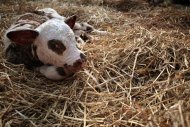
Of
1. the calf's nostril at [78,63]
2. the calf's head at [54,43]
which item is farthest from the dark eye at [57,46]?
the calf's nostril at [78,63]

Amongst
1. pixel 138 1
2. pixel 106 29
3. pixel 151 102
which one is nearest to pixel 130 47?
pixel 151 102

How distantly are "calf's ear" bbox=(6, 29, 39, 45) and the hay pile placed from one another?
27 centimetres

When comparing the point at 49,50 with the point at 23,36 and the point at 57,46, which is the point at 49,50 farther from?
the point at 23,36

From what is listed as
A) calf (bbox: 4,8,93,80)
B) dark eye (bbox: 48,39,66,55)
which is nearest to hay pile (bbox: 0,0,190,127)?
calf (bbox: 4,8,93,80)

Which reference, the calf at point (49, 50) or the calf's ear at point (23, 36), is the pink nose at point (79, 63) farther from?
the calf's ear at point (23, 36)

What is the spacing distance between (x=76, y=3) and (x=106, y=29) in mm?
1789

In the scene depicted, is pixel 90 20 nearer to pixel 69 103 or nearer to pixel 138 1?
pixel 138 1

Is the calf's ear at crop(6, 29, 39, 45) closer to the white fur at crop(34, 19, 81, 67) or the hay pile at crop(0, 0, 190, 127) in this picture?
the white fur at crop(34, 19, 81, 67)

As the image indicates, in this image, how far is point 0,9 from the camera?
5859 mm

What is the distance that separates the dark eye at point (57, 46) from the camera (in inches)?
127

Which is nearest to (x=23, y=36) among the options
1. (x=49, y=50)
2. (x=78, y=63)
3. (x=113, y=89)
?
(x=49, y=50)

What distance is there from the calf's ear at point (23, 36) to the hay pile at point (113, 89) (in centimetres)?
27

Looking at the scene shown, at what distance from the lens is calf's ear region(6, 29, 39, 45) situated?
3.30m

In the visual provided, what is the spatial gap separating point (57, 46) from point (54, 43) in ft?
0.12
